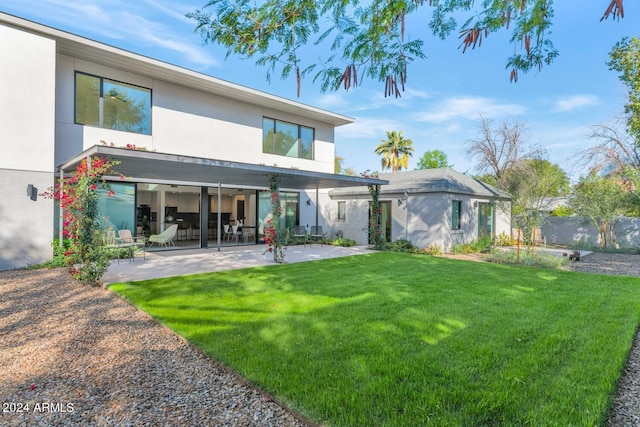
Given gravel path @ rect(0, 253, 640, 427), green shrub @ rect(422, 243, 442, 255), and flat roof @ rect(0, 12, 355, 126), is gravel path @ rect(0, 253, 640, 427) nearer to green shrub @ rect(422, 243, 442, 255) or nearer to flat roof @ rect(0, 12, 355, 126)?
flat roof @ rect(0, 12, 355, 126)

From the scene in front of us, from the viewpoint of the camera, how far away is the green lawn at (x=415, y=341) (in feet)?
8.48

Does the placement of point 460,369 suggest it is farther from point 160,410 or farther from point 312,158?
point 312,158

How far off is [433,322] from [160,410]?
3327 millimetres

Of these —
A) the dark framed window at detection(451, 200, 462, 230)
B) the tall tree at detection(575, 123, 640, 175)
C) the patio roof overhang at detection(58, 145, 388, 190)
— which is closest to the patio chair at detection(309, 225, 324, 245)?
the patio roof overhang at detection(58, 145, 388, 190)

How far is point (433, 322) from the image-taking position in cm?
443

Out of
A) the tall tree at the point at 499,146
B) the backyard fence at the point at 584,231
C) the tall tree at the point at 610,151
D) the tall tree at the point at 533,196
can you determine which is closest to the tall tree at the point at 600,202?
the backyard fence at the point at 584,231

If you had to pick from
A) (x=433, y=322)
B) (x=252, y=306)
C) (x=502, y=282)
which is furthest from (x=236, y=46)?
(x=502, y=282)

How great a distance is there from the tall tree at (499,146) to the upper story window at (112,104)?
2123cm

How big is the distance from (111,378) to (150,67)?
10298mm

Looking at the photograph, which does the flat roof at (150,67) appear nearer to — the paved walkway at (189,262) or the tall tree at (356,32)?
the paved walkway at (189,262)

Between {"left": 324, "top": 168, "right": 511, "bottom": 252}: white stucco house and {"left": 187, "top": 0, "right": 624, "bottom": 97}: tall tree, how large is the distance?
9.46 m

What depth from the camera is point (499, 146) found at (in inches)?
927

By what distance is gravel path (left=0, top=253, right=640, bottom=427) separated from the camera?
8.20 feet

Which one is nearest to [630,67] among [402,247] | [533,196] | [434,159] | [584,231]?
[533,196]
